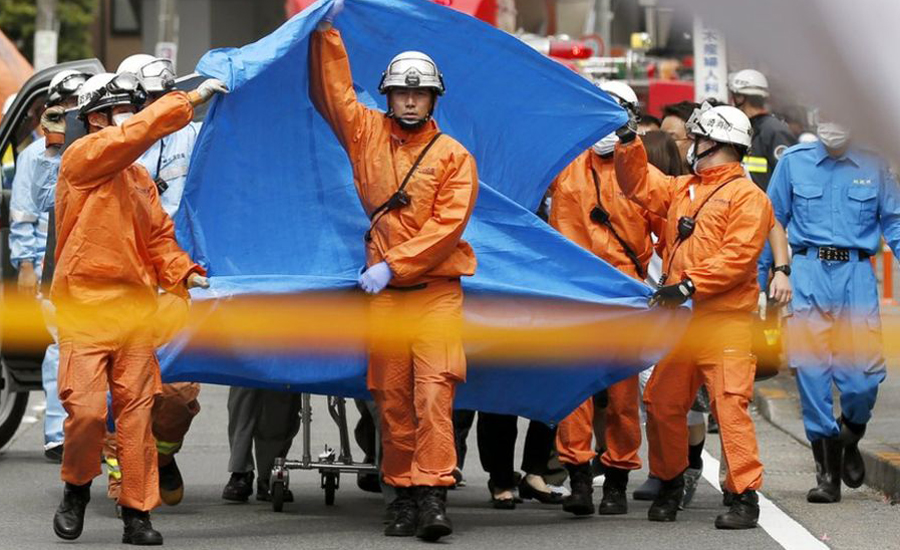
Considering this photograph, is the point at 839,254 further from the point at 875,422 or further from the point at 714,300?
the point at 875,422

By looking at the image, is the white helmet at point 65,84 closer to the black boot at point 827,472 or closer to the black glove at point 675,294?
the black glove at point 675,294

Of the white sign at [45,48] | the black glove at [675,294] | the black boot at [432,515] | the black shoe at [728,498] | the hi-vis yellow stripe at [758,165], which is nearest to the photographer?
the black boot at [432,515]

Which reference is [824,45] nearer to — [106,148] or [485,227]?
[106,148]

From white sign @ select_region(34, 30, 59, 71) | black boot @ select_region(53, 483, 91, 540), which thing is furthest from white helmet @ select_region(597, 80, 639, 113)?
white sign @ select_region(34, 30, 59, 71)

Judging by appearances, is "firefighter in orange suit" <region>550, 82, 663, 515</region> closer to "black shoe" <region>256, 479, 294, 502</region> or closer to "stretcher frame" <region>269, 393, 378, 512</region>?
"stretcher frame" <region>269, 393, 378, 512</region>

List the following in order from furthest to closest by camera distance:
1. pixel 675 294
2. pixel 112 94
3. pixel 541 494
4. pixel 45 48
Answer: pixel 45 48, pixel 541 494, pixel 675 294, pixel 112 94

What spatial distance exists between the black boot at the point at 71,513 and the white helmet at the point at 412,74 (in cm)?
207

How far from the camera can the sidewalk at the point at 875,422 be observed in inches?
327

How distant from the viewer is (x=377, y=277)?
6.82 m

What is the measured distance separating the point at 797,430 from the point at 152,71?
17.1ft

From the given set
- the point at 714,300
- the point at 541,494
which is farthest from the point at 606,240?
the point at 541,494

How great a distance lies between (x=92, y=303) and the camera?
6465 mm

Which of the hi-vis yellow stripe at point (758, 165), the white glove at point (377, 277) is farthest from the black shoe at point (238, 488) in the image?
the hi-vis yellow stripe at point (758, 165)

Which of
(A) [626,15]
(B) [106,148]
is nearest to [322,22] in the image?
(B) [106,148]
